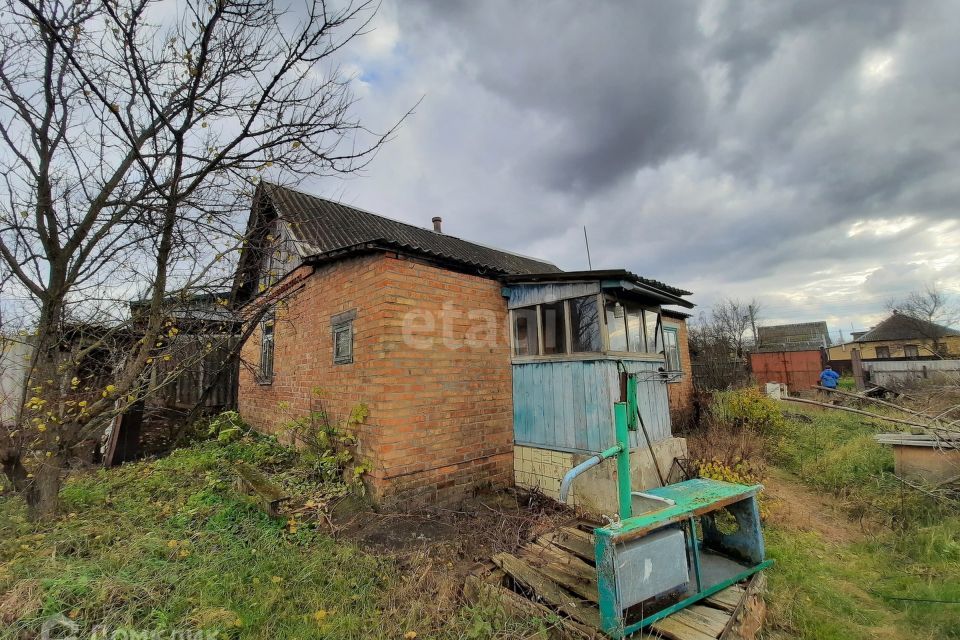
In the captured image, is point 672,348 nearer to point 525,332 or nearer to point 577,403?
point 525,332

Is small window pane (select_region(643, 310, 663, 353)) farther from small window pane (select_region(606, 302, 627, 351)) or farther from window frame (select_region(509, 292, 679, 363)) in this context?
Answer: small window pane (select_region(606, 302, 627, 351))

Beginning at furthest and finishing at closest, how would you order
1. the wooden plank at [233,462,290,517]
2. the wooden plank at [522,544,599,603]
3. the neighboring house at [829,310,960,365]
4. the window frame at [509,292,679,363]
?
the neighboring house at [829,310,960,365]
the window frame at [509,292,679,363]
the wooden plank at [233,462,290,517]
the wooden plank at [522,544,599,603]

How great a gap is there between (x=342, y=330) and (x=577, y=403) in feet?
11.7

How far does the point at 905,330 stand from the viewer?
3331cm

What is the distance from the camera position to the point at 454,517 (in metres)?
4.62

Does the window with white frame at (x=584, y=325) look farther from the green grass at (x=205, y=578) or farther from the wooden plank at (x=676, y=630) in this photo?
the green grass at (x=205, y=578)

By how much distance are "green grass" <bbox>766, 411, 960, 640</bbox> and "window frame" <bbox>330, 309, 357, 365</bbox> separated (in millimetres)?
5288

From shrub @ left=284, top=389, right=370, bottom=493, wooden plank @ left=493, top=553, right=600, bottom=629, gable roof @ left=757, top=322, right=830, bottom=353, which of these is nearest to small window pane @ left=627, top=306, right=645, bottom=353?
wooden plank @ left=493, top=553, right=600, bottom=629

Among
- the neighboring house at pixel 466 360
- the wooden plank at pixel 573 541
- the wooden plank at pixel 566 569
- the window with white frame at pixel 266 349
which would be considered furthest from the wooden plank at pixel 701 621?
the window with white frame at pixel 266 349

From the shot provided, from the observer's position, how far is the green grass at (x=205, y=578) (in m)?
2.66

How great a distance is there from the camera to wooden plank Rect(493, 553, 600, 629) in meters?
2.81

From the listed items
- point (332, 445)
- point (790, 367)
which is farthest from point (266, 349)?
point (790, 367)

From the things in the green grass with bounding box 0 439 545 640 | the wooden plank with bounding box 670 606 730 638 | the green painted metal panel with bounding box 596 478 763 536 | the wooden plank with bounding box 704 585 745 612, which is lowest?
the wooden plank with bounding box 704 585 745 612

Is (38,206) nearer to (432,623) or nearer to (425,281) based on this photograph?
(425,281)
